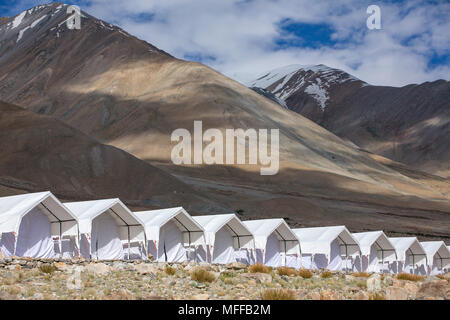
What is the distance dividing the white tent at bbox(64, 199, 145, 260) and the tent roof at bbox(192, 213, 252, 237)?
4616mm

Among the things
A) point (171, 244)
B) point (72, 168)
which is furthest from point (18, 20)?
point (171, 244)

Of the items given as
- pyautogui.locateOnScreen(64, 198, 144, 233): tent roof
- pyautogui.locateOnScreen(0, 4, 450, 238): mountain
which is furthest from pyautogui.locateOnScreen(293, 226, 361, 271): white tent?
pyautogui.locateOnScreen(0, 4, 450, 238): mountain

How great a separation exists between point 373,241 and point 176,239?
15168 millimetres

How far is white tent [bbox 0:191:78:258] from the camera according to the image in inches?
1100

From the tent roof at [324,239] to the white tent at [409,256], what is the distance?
17.6ft

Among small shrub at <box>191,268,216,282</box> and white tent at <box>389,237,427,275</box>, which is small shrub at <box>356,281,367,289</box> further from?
white tent at <box>389,237,427,275</box>

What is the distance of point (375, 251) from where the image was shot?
4488 cm

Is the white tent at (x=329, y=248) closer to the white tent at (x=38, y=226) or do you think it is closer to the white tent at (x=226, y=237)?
the white tent at (x=226, y=237)

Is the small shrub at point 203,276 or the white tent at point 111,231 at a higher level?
the white tent at point 111,231

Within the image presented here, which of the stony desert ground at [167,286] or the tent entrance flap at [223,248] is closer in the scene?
the stony desert ground at [167,286]

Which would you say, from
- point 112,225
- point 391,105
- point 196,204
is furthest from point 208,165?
point 391,105

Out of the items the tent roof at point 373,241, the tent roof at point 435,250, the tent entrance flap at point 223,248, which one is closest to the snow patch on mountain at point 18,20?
the tent roof at point 435,250

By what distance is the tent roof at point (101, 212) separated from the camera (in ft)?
101

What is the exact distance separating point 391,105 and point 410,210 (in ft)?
337
